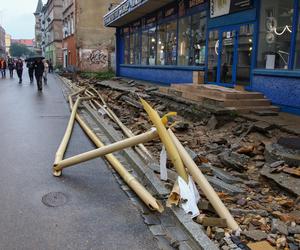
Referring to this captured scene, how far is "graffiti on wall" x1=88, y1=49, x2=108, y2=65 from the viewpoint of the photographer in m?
40.8

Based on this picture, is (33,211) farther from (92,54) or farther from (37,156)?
(92,54)

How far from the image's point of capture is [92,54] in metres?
40.8

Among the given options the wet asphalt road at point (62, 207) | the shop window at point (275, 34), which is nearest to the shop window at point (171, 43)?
the shop window at point (275, 34)

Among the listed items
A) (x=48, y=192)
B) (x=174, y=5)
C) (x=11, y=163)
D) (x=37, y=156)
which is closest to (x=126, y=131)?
(x=37, y=156)

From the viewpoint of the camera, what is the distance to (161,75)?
19.4 metres

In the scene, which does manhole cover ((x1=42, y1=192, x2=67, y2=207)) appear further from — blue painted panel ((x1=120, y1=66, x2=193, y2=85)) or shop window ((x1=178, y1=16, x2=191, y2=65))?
shop window ((x1=178, y1=16, x2=191, y2=65))

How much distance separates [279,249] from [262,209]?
1.01m

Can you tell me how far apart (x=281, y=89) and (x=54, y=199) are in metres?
7.44

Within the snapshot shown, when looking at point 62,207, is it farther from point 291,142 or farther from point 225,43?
point 225,43

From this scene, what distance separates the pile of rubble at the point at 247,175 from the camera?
4.00 m

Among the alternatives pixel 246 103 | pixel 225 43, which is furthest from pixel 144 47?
pixel 246 103

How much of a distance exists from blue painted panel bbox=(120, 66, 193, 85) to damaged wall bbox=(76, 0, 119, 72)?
15278mm

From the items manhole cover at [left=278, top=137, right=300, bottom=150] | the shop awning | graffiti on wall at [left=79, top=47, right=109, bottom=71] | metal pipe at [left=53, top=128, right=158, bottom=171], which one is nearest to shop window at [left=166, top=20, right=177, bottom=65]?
the shop awning

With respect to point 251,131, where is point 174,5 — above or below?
above
